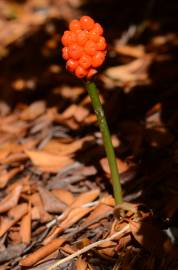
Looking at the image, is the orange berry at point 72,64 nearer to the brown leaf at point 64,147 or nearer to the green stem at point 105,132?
the green stem at point 105,132

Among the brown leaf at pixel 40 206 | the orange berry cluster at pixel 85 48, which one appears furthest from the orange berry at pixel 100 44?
the brown leaf at pixel 40 206

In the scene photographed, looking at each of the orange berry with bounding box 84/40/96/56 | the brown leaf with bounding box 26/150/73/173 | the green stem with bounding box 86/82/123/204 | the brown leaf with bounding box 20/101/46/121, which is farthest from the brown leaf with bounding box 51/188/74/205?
the orange berry with bounding box 84/40/96/56

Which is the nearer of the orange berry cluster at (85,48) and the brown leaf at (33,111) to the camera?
the orange berry cluster at (85,48)

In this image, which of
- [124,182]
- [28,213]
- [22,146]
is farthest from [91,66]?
[22,146]

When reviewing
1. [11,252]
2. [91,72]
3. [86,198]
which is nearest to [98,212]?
[86,198]

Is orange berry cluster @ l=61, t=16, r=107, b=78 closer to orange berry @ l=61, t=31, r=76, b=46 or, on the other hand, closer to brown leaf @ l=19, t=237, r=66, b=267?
orange berry @ l=61, t=31, r=76, b=46

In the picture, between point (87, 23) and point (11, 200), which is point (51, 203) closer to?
point (11, 200)
